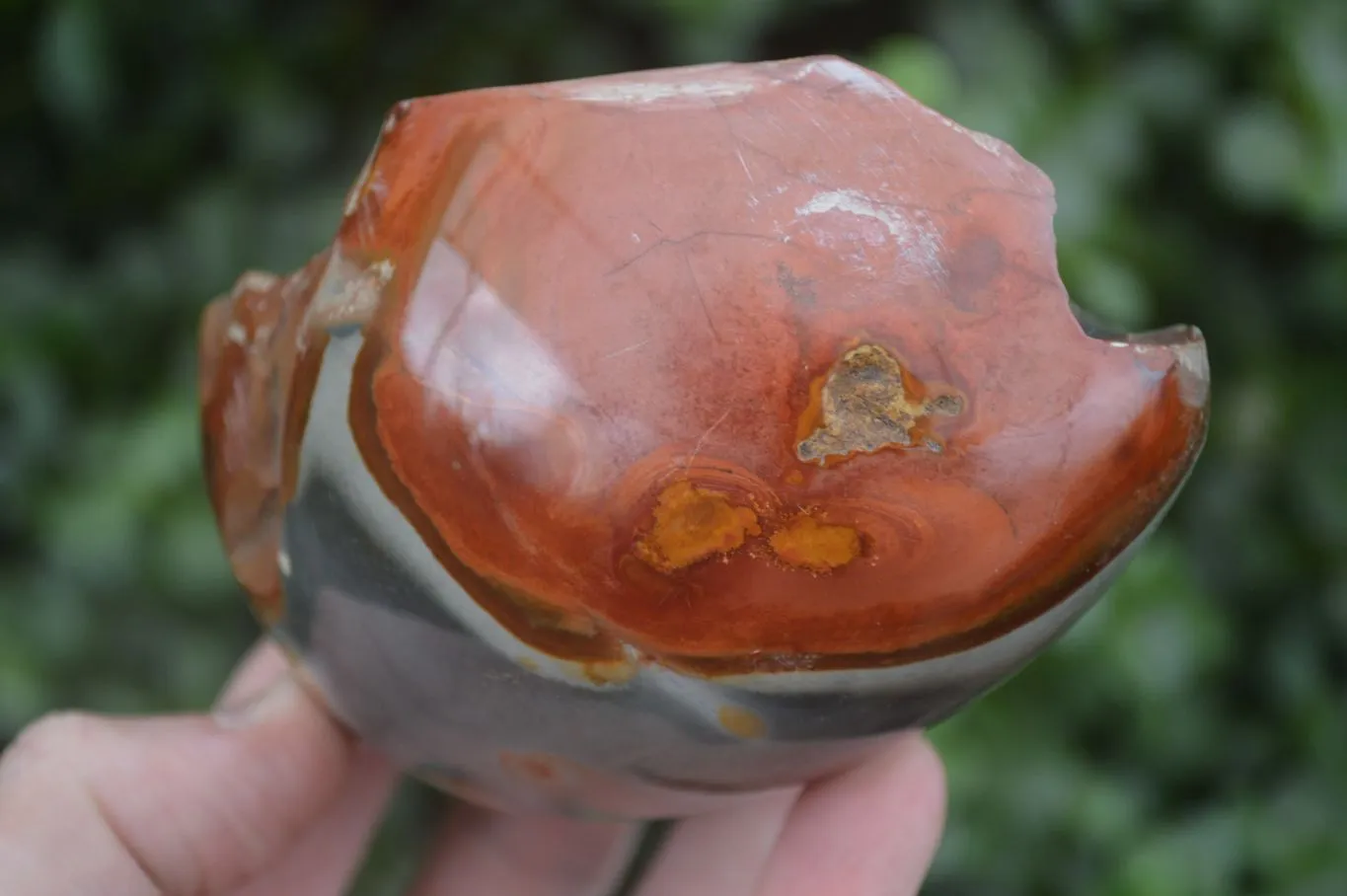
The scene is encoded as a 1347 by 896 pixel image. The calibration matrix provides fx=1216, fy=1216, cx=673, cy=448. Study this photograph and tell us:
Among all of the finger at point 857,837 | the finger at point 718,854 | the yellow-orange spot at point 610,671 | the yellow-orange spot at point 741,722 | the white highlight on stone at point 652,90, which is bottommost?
the finger at point 718,854

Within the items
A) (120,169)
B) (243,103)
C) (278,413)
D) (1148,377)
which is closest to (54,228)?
(120,169)

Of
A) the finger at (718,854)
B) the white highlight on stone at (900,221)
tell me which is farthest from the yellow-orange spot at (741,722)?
the finger at (718,854)

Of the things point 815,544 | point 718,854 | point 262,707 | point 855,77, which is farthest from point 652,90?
point 718,854

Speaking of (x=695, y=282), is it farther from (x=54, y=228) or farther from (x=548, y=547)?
(x=54, y=228)

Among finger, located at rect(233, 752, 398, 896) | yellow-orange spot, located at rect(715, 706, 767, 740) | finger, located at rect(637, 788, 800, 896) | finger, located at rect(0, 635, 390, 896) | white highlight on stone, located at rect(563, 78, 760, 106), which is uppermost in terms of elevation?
white highlight on stone, located at rect(563, 78, 760, 106)

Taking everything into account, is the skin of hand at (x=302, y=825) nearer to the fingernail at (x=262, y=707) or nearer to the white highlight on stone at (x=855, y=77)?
the fingernail at (x=262, y=707)

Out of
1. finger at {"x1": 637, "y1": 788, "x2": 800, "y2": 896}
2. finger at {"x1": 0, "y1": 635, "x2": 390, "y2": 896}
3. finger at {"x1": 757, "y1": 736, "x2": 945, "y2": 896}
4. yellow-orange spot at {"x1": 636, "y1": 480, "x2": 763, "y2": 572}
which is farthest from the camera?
finger at {"x1": 637, "y1": 788, "x2": 800, "y2": 896}

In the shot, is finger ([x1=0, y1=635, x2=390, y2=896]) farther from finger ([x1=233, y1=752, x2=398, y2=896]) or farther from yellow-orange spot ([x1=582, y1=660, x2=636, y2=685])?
yellow-orange spot ([x1=582, y1=660, x2=636, y2=685])

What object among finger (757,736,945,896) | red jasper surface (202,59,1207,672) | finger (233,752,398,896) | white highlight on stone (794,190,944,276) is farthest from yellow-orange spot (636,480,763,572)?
finger (233,752,398,896)
